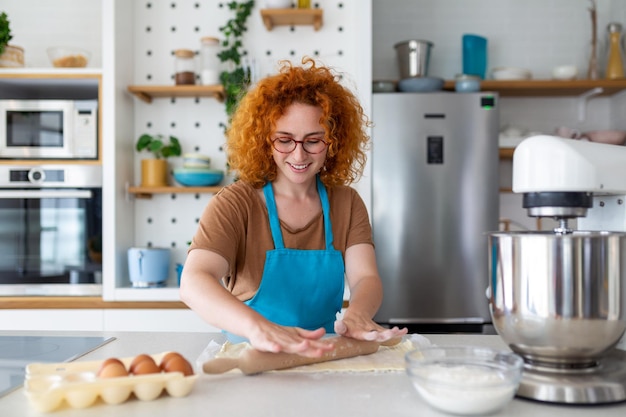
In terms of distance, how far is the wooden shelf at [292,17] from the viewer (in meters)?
2.99

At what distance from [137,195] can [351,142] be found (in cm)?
180

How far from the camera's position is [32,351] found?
55.1 inches

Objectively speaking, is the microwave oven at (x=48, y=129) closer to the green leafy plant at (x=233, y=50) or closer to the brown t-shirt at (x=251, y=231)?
the green leafy plant at (x=233, y=50)

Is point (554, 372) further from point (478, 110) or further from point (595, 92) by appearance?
point (595, 92)

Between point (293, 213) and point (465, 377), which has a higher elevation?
point (293, 213)

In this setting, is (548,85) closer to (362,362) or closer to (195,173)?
(195,173)

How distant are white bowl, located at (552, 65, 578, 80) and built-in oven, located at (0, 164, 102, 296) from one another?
2.49 metres

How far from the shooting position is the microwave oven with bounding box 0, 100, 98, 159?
292cm

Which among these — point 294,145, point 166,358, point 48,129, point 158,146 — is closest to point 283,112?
point 294,145

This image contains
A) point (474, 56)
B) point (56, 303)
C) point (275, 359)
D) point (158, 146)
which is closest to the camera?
point (275, 359)

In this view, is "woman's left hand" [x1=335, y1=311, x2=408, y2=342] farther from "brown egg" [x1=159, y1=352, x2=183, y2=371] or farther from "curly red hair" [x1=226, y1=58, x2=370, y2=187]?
"curly red hair" [x1=226, y1=58, x2=370, y2=187]

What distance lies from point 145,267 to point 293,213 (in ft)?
4.76

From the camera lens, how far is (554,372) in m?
1.05

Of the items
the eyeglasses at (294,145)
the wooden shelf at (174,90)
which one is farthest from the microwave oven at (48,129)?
the eyeglasses at (294,145)
